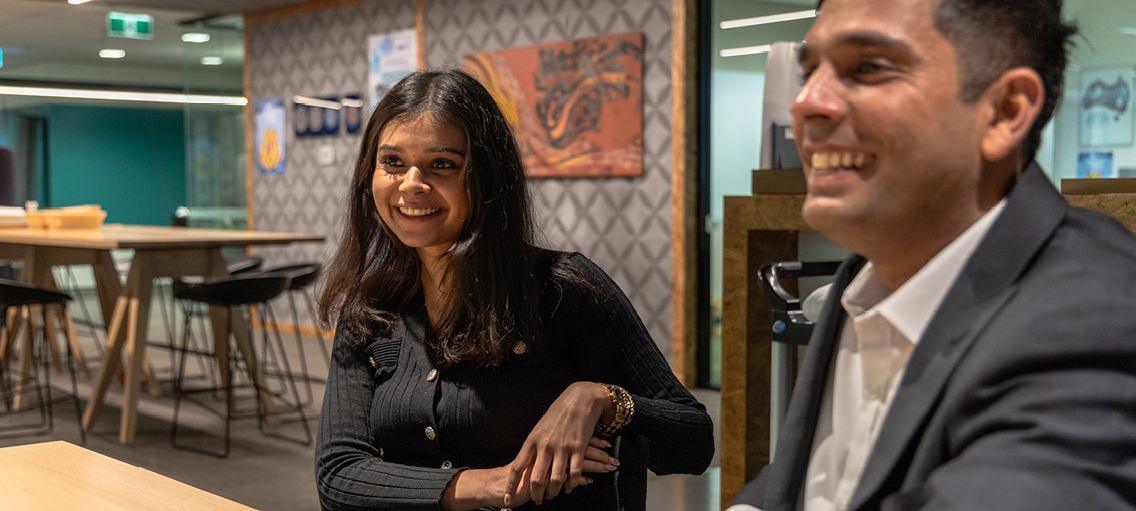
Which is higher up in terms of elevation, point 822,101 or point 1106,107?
point 1106,107

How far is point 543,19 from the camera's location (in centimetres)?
551

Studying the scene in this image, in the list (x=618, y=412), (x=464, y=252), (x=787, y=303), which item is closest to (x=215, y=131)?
(x=787, y=303)

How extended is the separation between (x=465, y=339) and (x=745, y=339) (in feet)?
3.46

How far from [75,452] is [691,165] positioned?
3.95m

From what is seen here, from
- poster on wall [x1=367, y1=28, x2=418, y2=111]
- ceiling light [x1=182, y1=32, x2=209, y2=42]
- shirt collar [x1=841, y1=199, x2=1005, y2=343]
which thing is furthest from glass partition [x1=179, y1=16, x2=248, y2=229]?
shirt collar [x1=841, y1=199, x2=1005, y2=343]

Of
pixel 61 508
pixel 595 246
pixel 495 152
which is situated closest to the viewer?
pixel 61 508

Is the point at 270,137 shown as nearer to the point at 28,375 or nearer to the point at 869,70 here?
the point at 28,375

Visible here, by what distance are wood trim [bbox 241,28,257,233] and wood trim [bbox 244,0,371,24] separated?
98 millimetres

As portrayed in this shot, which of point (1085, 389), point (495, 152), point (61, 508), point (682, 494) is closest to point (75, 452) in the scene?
point (61, 508)

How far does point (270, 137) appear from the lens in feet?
24.8

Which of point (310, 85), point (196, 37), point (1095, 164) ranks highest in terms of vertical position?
point (196, 37)

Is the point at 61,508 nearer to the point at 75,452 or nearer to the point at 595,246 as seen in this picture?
the point at 75,452

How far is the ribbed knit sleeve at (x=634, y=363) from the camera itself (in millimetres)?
1441

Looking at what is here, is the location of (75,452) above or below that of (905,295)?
below
